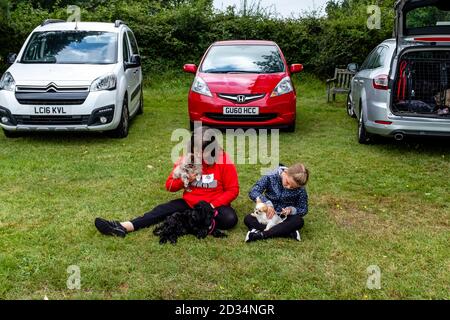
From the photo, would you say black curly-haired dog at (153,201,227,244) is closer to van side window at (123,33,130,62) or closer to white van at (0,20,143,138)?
white van at (0,20,143,138)

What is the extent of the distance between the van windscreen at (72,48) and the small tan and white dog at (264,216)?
201 inches

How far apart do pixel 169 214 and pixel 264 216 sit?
0.91 metres

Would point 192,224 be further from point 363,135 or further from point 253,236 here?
point 363,135

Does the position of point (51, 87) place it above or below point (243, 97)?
above

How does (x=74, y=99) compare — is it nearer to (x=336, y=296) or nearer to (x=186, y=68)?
(x=186, y=68)

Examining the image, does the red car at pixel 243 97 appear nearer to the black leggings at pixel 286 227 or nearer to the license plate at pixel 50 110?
the license plate at pixel 50 110

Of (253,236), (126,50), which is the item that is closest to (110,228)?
(253,236)

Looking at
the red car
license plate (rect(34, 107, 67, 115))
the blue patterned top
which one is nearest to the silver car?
the red car

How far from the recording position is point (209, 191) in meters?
5.00

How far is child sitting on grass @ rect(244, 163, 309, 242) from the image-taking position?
15.0 ft

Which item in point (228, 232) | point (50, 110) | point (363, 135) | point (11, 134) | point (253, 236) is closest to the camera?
point (253, 236)

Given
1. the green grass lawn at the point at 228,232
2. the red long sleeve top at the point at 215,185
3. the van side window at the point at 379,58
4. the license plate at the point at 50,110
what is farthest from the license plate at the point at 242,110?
the red long sleeve top at the point at 215,185
